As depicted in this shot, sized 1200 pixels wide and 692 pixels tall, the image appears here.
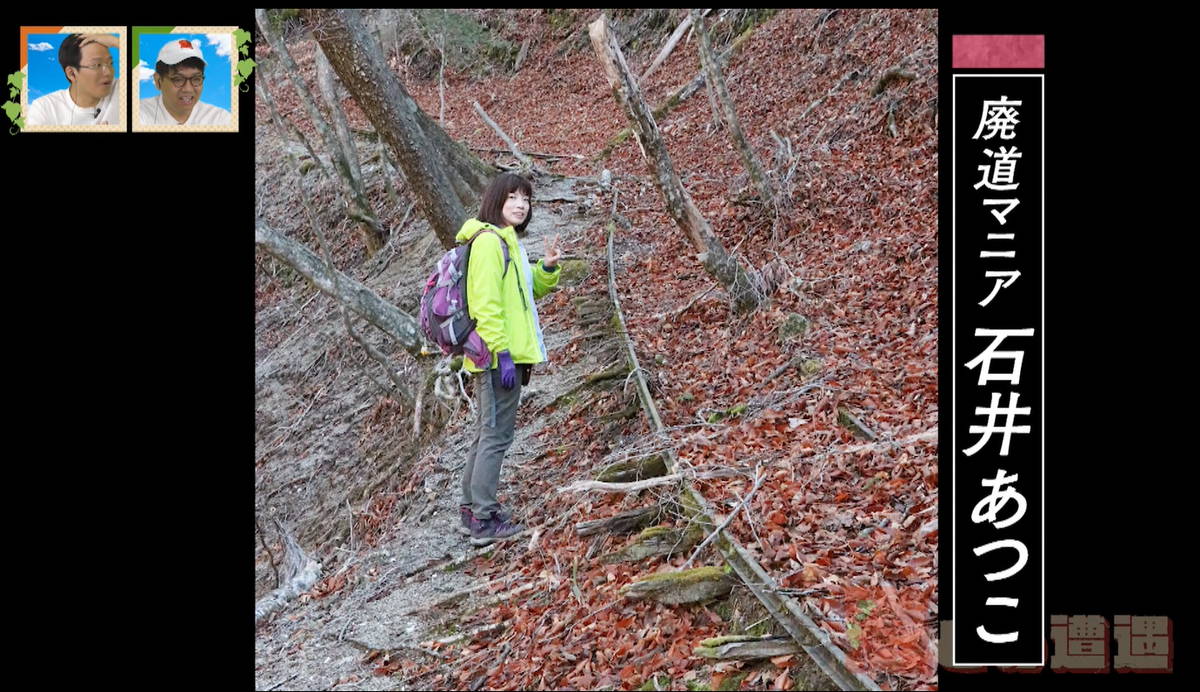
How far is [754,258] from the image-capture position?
10.2 metres

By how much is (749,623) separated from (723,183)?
9.50m

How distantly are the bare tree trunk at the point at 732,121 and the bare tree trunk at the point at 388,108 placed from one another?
320 centimetres

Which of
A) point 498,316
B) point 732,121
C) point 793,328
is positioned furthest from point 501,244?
point 732,121

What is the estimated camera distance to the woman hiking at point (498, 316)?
5.14m

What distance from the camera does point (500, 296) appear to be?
5.20 meters

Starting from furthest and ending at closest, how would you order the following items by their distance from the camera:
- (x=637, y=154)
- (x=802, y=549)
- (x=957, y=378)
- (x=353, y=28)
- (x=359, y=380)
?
1. (x=637, y=154)
2. (x=359, y=380)
3. (x=353, y=28)
4. (x=802, y=549)
5. (x=957, y=378)

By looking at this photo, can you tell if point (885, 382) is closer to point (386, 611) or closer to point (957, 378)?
point (957, 378)
